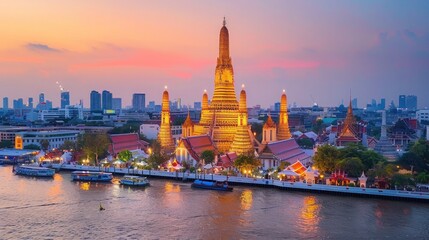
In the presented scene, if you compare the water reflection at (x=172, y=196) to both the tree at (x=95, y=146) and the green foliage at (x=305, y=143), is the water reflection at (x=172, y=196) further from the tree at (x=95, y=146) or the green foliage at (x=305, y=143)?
the green foliage at (x=305, y=143)

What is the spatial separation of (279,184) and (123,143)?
16718 millimetres

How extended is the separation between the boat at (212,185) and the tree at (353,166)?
692 centimetres

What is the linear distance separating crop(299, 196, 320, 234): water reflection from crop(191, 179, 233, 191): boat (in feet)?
15.6

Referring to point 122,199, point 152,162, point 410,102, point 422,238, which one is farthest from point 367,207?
point 410,102

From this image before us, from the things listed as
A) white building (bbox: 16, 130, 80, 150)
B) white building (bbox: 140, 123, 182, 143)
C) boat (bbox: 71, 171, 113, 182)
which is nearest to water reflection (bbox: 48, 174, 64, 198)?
boat (bbox: 71, 171, 113, 182)

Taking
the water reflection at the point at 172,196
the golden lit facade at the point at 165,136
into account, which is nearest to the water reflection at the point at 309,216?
the water reflection at the point at 172,196

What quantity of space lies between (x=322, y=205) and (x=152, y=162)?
14.0 metres

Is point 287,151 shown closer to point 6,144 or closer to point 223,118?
point 223,118

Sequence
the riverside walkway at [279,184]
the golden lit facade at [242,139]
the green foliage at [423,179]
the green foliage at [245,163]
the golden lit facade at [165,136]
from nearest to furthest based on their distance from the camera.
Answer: the riverside walkway at [279,184]
the green foliage at [423,179]
the green foliage at [245,163]
the golden lit facade at [242,139]
the golden lit facade at [165,136]

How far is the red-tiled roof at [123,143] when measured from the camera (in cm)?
3998

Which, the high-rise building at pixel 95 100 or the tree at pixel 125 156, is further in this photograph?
the high-rise building at pixel 95 100

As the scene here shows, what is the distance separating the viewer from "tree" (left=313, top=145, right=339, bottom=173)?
30.7 meters

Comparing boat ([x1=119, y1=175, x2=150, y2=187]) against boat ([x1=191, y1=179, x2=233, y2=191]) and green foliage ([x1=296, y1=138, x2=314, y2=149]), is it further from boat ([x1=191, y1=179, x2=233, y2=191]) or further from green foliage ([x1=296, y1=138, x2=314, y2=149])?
green foliage ([x1=296, y1=138, x2=314, y2=149])

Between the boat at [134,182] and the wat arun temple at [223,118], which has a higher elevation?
the wat arun temple at [223,118]
